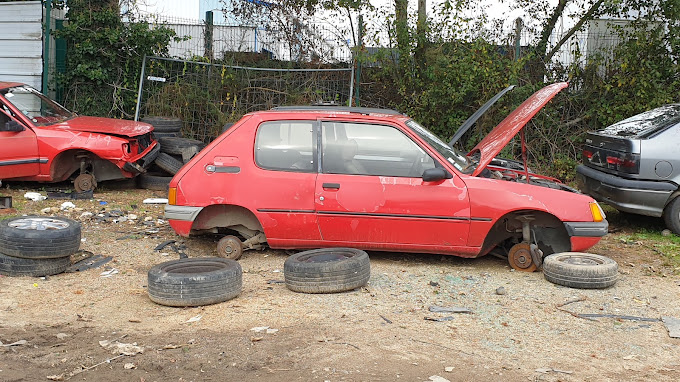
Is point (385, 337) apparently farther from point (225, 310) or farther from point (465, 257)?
point (465, 257)

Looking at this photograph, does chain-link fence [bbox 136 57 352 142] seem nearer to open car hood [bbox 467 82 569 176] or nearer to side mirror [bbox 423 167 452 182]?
open car hood [bbox 467 82 569 176]

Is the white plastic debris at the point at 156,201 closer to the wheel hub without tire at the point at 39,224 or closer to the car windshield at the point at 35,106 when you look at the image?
the car windshield at the point at 35,106

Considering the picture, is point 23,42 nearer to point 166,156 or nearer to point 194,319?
point 166,156

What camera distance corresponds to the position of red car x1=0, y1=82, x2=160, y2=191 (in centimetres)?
1049

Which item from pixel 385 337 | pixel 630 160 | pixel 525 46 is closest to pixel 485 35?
pixel 525 46

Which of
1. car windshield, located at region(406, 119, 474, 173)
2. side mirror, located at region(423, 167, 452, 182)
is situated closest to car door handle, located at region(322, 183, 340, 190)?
side mirror, located at region(423, 167, 452, 182)

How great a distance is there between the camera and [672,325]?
5.64 metres

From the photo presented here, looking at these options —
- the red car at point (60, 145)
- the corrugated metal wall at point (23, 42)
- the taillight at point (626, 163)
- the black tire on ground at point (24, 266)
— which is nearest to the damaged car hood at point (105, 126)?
the red car at point (60, 145)

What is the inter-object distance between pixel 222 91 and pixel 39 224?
785cm

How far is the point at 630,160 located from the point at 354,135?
3799mm

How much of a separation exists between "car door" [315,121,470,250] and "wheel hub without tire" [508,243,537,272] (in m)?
0.57

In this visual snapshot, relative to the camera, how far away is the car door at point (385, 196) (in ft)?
22.8

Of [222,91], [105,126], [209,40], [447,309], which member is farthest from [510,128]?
[209,40]

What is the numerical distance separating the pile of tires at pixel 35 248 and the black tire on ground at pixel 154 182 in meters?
4.76
